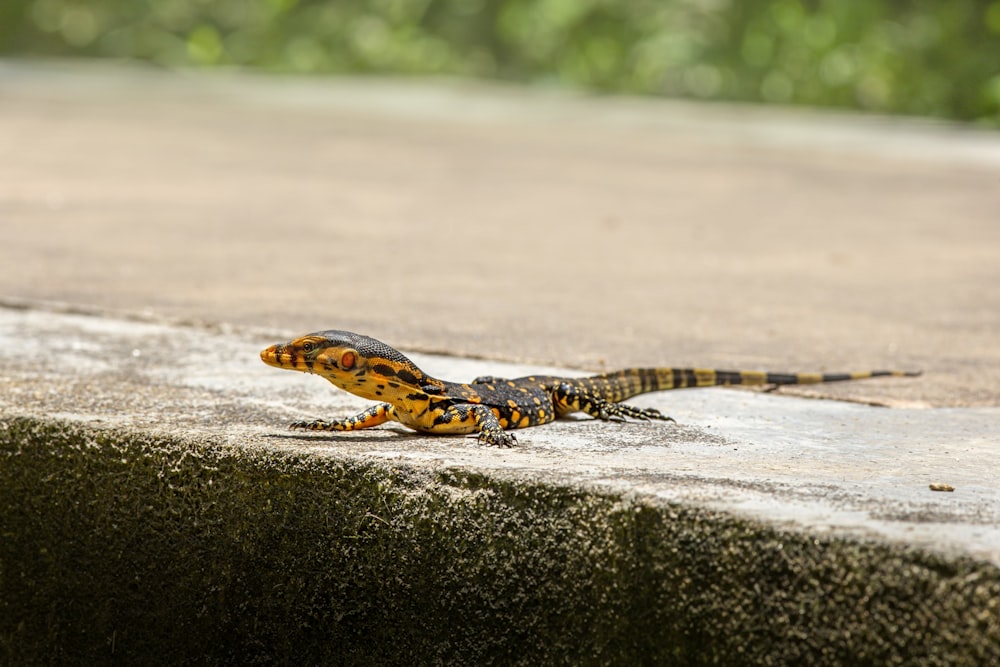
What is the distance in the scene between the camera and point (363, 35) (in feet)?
60.5

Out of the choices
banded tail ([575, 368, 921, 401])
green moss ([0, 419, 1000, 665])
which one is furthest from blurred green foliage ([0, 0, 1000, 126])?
green moss ([0, 419, 1000, 665])

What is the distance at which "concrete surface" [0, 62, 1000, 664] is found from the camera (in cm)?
300

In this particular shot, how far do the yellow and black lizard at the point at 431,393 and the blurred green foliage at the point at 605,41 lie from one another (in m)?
10.3

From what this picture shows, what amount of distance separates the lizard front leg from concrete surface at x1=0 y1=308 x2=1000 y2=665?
40mm

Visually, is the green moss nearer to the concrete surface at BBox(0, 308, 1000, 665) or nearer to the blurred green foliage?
the concrete surface at BBox(0, 308, 1000, 665)

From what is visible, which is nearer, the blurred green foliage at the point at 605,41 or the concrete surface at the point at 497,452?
the concrete surface at the point at 497,452

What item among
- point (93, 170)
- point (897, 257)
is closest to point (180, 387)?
point (897, 257)

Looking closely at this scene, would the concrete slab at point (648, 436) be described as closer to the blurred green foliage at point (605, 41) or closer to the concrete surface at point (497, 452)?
the concrete surface at point (497, 452)

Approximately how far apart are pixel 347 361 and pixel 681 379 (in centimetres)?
125

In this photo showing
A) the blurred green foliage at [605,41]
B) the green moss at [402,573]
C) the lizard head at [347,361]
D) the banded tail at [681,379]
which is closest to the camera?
the green moss at [402,573]

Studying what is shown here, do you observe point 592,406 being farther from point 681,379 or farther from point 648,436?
point 681,379

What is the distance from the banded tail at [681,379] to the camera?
165 inches

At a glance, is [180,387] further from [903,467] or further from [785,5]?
[785,5]

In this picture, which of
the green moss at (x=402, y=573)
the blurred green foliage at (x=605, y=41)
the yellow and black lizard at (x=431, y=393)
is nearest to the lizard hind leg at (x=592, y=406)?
the yellow and black lizard at (x=431, y=393)
